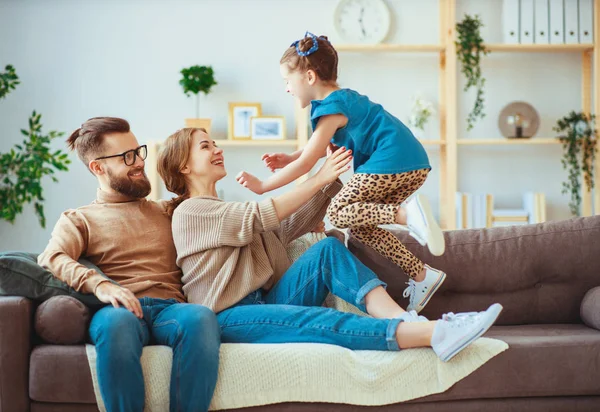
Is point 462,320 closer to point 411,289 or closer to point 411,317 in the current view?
point 411,317

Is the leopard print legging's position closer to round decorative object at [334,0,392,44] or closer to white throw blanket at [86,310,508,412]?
white throw blanket at [86,310,508,412]

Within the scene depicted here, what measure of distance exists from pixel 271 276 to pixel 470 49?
281 cm

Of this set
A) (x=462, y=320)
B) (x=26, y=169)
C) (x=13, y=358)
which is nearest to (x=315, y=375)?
(x=462, y=320)

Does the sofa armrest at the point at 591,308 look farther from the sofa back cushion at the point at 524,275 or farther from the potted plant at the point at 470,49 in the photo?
the potted plant at the point at 470,49

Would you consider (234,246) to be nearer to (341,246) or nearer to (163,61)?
(341,246)

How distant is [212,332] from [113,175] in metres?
0.68

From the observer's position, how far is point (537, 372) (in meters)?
2.06

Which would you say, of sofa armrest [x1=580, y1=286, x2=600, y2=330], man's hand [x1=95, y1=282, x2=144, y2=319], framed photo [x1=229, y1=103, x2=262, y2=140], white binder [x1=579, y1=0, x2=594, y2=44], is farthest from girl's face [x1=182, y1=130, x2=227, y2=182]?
white binder [x1=579, y1=0, x2=594, y2=44]

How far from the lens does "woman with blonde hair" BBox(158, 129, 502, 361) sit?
81.6 inches

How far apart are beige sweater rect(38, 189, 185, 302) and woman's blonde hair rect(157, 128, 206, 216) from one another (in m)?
0.11

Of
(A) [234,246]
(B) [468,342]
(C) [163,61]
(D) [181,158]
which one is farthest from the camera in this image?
(C) [163,61]

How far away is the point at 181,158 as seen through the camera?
2469 mm

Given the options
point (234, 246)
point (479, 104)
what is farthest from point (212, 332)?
point (479, 104)

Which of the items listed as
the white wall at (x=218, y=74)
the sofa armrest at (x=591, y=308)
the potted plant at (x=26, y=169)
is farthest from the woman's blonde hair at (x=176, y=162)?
the white wall at (x=218, y=74)
